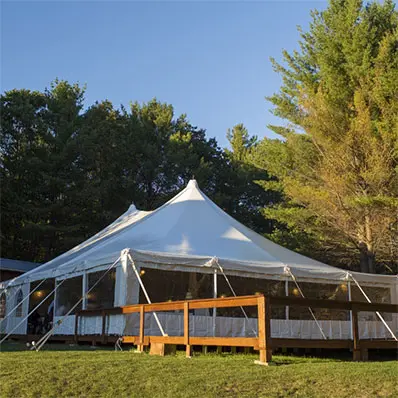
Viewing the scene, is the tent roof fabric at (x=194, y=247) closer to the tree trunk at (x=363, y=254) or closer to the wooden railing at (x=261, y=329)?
the wooden railing at (x=261, y=329)

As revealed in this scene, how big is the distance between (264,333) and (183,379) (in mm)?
1370

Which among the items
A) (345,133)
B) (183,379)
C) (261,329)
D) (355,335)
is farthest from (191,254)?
(345,133)

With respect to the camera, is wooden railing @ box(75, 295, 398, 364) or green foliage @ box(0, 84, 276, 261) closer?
wooden railing @ box(75, 295, 398, 364)

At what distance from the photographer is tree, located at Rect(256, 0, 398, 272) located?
14195 millimetres

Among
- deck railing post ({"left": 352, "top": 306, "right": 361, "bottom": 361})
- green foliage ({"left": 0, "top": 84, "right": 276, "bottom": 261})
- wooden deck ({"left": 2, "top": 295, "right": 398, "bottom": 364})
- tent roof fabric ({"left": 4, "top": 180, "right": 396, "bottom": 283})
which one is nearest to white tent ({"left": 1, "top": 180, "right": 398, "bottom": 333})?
tent roof fabric ({"left": 4, "top": 180, "right": 396, "bottom": 283})

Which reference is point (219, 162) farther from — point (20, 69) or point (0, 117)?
point (20, 69)

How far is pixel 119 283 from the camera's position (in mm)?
9492

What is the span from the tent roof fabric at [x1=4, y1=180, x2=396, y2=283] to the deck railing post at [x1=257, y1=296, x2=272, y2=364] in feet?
10.9

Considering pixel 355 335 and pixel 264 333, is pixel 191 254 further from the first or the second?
pixel 264 333

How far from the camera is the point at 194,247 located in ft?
35.1

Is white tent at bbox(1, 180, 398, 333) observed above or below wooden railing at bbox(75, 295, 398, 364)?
above

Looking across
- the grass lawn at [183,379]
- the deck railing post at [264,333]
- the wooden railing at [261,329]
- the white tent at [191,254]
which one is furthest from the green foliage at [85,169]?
the deck railing post at [264,333]

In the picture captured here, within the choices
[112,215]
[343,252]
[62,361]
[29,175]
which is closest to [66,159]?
[29,175]

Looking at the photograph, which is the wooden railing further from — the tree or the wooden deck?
the tree
